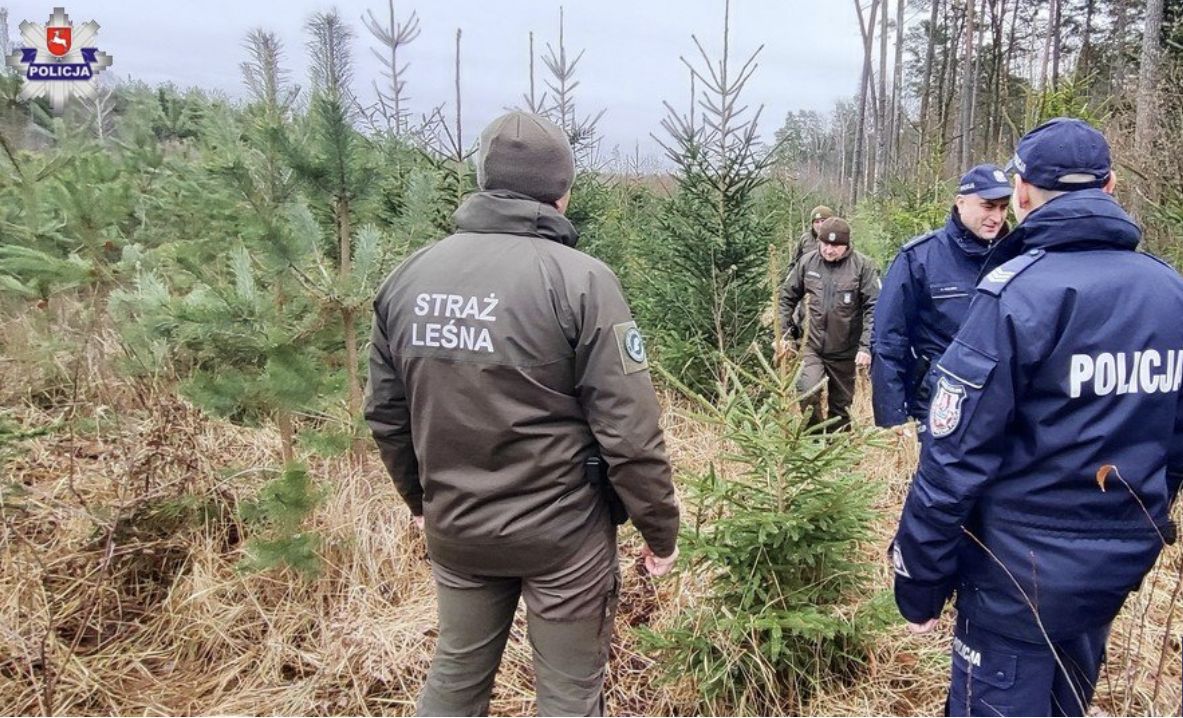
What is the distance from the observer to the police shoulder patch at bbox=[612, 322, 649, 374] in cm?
202

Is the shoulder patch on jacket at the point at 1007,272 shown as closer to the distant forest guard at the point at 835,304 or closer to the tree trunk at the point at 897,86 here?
the distant forest guard at the point at 835,304

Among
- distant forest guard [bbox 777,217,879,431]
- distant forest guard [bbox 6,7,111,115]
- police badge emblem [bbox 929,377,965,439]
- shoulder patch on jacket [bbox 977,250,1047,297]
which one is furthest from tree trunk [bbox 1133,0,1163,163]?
distant forest guard [bbox 6,7,111,115]

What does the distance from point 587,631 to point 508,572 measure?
31cm

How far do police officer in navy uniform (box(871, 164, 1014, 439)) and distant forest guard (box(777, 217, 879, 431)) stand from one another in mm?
1960

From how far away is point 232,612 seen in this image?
3523 millimetres

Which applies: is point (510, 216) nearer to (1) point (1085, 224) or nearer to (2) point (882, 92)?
(1) point (1085, 224)

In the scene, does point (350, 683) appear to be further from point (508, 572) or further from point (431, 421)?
point (431, 421)

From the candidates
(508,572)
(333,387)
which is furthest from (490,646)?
(333,387)

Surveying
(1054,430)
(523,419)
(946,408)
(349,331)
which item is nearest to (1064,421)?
(1054,430)

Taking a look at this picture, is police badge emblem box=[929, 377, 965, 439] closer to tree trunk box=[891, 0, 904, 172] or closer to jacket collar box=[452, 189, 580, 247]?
jacket collar box=[452, 189, 580, 247]

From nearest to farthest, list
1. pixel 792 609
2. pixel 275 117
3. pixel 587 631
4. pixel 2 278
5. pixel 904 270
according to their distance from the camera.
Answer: pixel 587 631 → pixel 792 609 → pixel 275 117 → pixel 904 270 → pixel 2 278

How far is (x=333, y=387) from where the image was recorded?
3422mm

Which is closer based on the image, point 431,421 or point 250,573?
point 431,421

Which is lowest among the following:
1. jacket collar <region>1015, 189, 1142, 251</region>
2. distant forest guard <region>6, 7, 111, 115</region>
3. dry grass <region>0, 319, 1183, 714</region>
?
dry grass <region>0, 319, 1183, 714</region>
